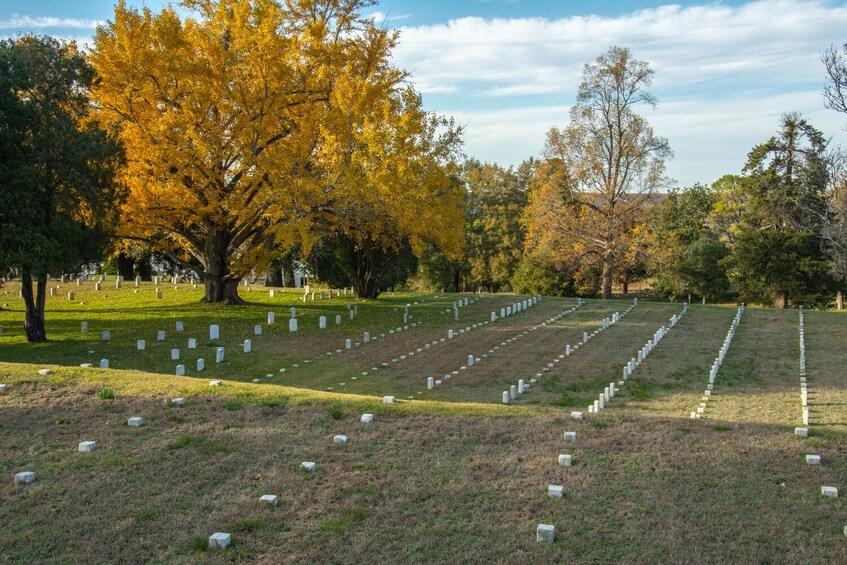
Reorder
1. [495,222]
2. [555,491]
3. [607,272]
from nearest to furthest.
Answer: [555,491] < [607,272] < [495,222]

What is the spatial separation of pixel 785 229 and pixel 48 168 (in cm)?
3350

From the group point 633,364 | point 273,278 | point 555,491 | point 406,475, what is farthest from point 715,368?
point 273,278

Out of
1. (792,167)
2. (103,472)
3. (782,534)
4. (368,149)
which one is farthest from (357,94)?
(792,167)

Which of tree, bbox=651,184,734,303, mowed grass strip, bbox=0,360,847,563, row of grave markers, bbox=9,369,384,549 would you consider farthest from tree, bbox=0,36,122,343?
tree, bbox=651,184,734,303

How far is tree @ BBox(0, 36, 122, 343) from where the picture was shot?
48.1ft

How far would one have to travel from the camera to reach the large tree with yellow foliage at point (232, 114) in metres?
19.4

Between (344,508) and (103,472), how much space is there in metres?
2.44

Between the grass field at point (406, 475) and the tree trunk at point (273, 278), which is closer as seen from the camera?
the grass field at point (406, 475)

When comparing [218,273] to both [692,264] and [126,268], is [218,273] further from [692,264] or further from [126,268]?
[692,264]

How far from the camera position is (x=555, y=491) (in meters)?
5.84

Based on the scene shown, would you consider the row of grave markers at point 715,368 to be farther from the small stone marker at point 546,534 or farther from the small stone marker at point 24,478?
the small stone marker at point 24,478

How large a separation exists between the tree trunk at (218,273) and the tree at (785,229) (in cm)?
2447

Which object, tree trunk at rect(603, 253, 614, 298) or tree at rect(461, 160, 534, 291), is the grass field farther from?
tree at rect(461, 160, 534, 291)

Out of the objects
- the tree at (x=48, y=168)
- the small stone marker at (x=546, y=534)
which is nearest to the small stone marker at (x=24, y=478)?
the small stone marker at (x=546, y=534)
